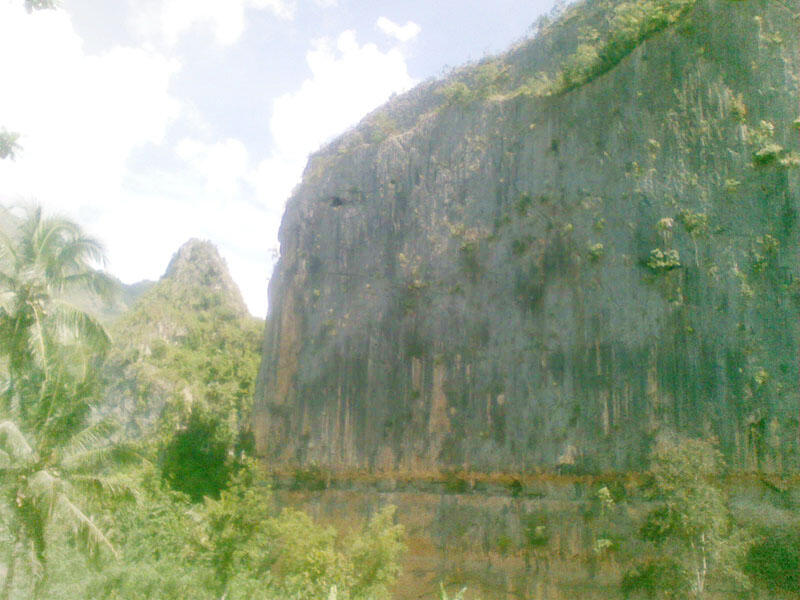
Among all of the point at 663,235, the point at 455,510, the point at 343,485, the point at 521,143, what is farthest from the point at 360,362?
the point at 663,235

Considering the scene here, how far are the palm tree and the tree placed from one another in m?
12.5

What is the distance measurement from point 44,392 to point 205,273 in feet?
63.7

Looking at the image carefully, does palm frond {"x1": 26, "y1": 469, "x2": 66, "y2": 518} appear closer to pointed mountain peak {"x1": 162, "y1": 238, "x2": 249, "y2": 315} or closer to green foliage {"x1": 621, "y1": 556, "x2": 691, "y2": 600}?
green foliage {"x1": 621, "y1": 556, "x2": 691, "y2": 600}

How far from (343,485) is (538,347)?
8.12 meters

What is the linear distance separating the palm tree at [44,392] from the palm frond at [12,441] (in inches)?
1.1

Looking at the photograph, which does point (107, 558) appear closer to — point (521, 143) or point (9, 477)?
point (9, 477)

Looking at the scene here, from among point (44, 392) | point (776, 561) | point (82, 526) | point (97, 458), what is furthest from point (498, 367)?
point (44, 392)

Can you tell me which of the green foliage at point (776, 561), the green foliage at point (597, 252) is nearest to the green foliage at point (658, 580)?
the green foliage at point (776, 561)

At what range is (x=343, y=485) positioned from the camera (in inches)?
950

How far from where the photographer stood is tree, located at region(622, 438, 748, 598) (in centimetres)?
1514

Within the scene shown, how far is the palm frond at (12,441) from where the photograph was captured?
15.4 meters

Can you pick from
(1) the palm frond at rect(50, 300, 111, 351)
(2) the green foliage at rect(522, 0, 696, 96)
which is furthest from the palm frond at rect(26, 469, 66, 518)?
(2) the green foliage at rect(522, 0, 696, 96)

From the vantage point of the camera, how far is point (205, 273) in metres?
35.8

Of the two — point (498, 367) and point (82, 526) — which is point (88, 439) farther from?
point (498, 367)
